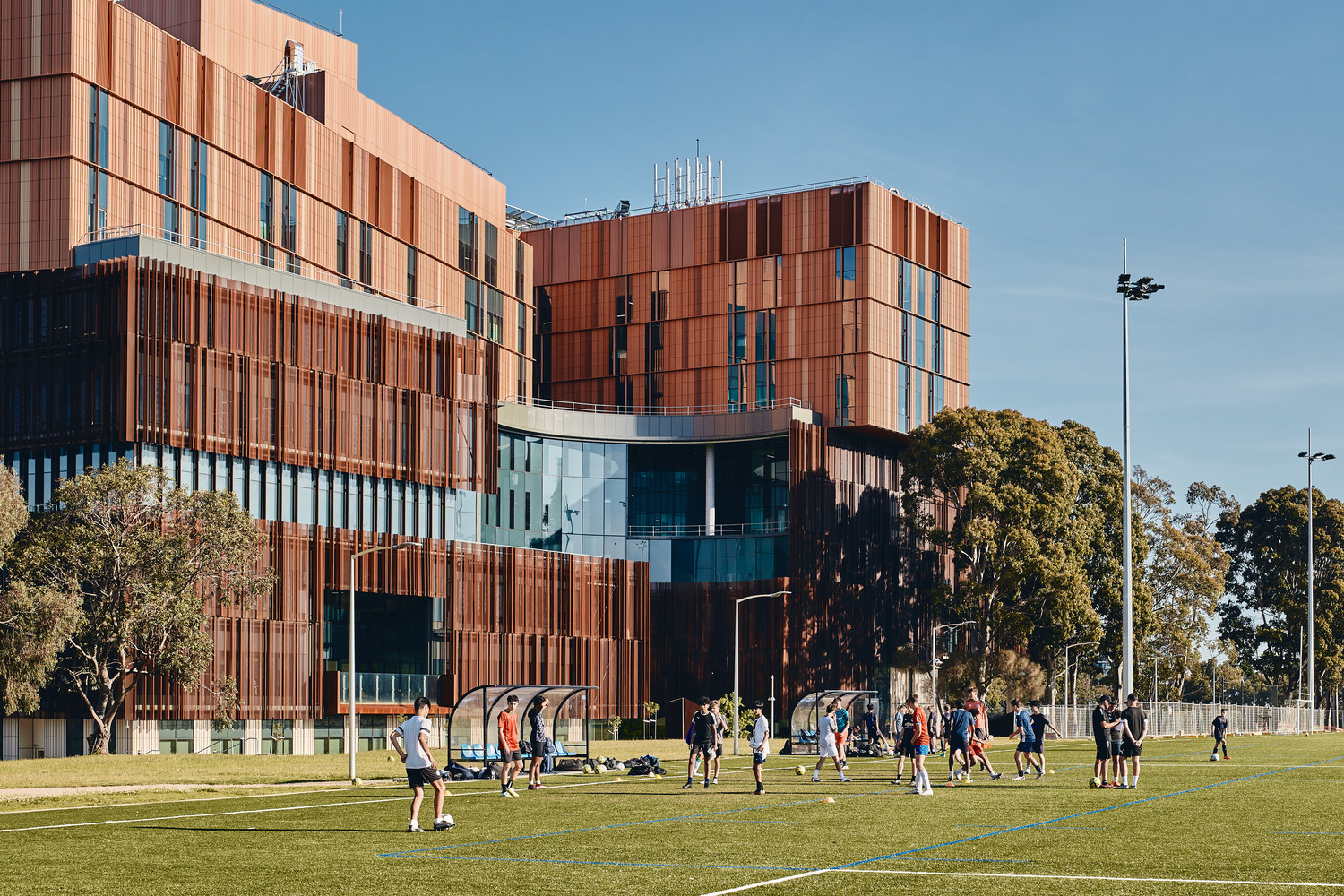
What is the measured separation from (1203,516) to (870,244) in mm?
48777

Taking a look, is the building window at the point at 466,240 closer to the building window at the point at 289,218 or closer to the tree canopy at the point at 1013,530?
the building window at the point at 289,218

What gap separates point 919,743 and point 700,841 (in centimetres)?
973

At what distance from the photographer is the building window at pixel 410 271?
290 ft

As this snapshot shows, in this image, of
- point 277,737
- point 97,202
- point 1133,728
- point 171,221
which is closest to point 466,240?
point 171,221

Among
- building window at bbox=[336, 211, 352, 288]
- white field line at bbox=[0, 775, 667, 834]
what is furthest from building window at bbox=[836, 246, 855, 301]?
white field line at bbox=[0, 775, 667, 834]

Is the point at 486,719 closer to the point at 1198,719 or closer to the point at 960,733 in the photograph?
the point at 960,733

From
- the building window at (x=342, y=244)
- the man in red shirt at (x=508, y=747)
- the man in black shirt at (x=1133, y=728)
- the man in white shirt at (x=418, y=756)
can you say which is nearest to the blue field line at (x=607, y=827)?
the man in white shirt at (x=418, y=756)

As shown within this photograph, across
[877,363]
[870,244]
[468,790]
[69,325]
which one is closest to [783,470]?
[877,363]

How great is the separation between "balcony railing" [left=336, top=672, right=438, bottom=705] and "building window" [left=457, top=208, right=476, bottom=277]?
29876 millimetres

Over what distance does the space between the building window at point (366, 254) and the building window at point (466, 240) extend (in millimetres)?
9275

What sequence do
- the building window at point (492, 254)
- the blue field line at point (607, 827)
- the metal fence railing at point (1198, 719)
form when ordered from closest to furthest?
the blue field line at point (607, 827), the metal fence railing at point (1198, 719), the building window at point (492, 254)

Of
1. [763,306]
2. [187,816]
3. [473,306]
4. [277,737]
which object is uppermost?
[763,306]

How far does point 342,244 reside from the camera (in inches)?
3273

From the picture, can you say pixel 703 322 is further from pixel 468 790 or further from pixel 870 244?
pixel 468 790
